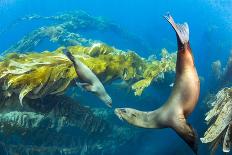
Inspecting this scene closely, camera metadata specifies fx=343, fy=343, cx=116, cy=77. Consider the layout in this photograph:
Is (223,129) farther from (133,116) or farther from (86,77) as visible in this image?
(86,77)

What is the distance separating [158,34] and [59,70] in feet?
31.4

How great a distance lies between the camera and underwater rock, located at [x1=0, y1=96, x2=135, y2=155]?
4.96m

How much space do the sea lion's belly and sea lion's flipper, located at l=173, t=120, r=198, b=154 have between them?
0.33 feet

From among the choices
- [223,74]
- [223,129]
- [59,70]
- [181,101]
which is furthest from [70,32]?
[181,101]

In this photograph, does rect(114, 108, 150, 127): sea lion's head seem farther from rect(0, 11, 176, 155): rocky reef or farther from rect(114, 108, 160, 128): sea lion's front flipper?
rect(0, 11, 176, 155): rocky reef

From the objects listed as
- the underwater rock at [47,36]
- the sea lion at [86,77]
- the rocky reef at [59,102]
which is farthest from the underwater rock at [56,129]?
the underwater rock at [47,36]

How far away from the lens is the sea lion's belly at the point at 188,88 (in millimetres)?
1917

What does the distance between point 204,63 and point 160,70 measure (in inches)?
159

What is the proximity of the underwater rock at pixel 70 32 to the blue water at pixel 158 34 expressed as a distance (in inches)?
11.9

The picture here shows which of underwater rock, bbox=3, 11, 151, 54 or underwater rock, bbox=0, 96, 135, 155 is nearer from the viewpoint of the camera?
underwater rock, bbox=0, 96, 135, 155

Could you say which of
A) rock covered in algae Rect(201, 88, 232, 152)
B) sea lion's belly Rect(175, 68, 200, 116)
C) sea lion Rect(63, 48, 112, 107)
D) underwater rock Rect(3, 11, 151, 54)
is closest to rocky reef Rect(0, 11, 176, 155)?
sea lion Rect(63, 48, 112, 107)

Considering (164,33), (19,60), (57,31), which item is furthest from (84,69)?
(164,33)

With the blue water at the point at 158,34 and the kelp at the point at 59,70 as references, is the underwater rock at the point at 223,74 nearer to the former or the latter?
the blue water at the point at 158,34

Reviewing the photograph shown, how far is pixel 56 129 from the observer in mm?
5340
